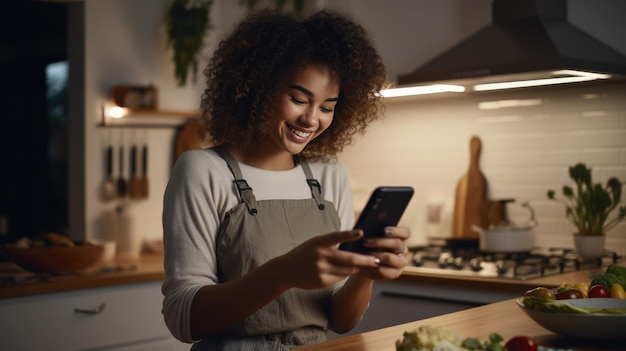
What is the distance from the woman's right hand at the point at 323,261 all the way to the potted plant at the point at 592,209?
78.4 inches

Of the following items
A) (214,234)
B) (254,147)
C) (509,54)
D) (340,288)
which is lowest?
(340,288)

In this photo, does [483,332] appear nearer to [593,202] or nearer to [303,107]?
[303,107]

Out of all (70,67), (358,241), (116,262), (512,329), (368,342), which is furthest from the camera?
(70,67)

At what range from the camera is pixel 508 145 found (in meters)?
3.59

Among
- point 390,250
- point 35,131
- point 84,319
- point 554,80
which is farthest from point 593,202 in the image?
point 35,131

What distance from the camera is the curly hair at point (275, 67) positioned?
1804mm

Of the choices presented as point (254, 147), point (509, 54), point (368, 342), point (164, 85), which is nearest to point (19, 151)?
point (164, 85)

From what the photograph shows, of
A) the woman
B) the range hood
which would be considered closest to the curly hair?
the woman

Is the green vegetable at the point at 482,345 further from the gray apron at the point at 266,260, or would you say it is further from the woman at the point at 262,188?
the gray apron at the point at 266,260

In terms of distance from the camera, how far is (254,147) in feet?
6.25

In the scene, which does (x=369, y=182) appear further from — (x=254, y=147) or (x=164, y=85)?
(x=254, y=147)

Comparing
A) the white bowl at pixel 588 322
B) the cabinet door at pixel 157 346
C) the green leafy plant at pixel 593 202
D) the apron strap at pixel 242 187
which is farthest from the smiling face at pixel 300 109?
the green leafy plant at pixel 593 202

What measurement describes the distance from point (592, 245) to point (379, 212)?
1.99 meters

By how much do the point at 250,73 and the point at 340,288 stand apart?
556 mm
